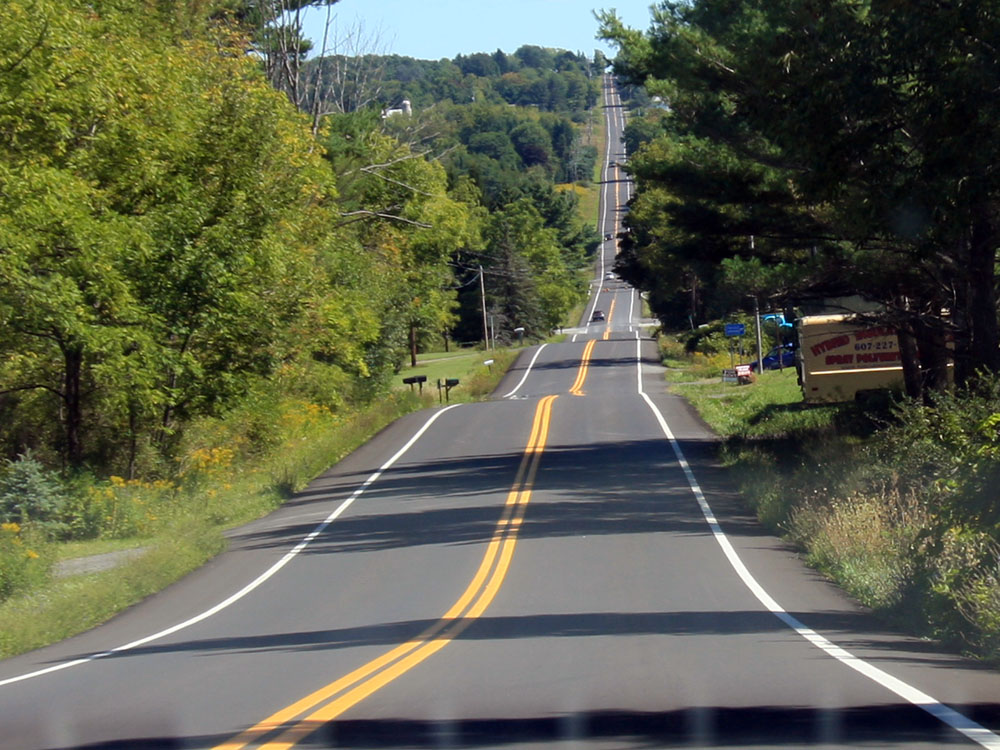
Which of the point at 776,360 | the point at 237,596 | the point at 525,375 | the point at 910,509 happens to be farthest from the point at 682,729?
the point at 525,375

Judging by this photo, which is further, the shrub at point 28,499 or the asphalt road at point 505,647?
the shrub at point 28,499

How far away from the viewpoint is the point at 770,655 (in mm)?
9438

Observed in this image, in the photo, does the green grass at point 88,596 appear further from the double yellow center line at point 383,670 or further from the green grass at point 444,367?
the green grass at point 444,367

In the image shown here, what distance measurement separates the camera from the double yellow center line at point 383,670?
23.5 ft

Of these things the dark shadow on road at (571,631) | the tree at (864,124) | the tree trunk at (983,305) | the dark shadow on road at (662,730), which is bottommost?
the dark shadow on road at (571,631)

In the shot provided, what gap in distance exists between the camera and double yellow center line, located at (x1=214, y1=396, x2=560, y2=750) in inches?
282

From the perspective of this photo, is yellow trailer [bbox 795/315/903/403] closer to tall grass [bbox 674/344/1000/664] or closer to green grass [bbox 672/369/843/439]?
green grass [bbox 672/369/843/439]

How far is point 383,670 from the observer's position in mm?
9422

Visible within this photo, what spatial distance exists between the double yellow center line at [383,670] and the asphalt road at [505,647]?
0.03 meters

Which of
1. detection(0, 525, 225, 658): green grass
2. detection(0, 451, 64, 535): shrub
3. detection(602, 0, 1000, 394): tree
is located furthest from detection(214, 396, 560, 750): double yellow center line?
detection(0, 451, 64, 535): shrub

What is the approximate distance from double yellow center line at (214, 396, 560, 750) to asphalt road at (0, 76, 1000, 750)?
0.11 feet

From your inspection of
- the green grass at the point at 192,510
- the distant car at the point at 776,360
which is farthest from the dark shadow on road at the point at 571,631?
the distant car at the point at 776,360

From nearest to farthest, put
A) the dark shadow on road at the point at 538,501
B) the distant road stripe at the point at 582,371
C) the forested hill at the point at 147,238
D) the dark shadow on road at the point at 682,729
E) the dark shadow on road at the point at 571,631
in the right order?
the dark shadow on road at the point at 682,729 → the dark shadow on road at the point at 571,631 → the dark shadow on road at the point at 538,501 → the forested hill at the point at 147,238 → the distant road stripe at the point at 582,371

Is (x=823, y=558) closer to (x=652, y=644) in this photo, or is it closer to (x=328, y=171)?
(x=652, y=644)
